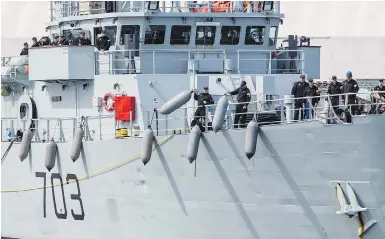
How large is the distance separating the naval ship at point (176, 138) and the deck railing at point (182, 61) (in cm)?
3

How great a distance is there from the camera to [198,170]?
2047cm

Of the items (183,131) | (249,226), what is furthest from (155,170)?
(249,226)

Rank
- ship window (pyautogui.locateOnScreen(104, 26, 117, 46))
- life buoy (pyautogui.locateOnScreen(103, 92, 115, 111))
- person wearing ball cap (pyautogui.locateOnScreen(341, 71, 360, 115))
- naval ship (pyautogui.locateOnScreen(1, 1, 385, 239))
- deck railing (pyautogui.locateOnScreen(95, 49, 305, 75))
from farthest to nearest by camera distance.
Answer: ship window (pyautogui.locateOnScreen(104, 26, 117, 46)) < deck railing (pyautogui.locateOnScreen(95, 49, 305, 75)) < life buoy (pyautogui.locateOnScreen(103, 92, 115, 111)) < person wearing ball cap (pyautogui.locateOnScreen(341, 71, 360, 115)) < naval ship (pyautogui.locateOnScreen(1, 1, 385, 239))

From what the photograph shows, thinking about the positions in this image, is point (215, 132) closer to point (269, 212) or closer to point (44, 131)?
point (269, 212)

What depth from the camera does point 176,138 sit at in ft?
68.3

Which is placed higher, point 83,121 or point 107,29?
point 107,29

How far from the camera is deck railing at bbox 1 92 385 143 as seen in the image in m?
19.7

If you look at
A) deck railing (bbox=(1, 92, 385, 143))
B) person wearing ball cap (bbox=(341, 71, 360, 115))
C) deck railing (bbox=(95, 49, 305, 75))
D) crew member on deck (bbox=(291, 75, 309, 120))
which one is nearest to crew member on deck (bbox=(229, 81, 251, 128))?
deck railing (bbox=(1, 92, 385, 143))

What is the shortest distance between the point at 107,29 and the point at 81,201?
430 centimetres

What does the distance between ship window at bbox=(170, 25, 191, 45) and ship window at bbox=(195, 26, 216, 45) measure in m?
0.23

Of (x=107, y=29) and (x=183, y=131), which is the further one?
(x=107, y=29)

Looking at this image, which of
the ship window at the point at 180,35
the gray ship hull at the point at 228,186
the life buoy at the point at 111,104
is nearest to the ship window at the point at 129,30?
the ship window at the point at 180,35

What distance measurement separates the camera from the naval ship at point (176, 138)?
62.6ft

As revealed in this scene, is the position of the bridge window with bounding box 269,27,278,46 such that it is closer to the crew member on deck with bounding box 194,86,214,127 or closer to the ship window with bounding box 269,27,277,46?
the ship window with bounding box 269,27,277,46
